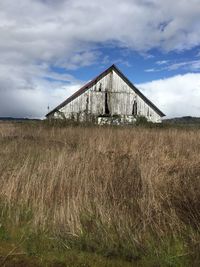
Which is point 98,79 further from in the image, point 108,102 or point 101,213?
point 101,213

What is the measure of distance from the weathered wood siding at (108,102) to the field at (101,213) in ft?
88.1

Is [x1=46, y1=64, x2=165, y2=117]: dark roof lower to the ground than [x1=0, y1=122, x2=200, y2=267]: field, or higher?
higher

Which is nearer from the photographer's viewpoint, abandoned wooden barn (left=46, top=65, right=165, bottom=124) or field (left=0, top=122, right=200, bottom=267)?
field (left=0, top=122, right=200, bottom=267)

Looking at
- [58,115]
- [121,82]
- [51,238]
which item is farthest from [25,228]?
[121,82]

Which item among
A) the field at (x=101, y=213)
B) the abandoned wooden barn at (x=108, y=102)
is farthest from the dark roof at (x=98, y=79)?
the field at (x=101, y=213)

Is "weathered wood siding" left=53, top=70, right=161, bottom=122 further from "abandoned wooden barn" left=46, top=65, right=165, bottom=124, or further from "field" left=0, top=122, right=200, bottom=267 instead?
"field" left=0, top=122, right=200, bottom=267

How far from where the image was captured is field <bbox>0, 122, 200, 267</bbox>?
4.85m

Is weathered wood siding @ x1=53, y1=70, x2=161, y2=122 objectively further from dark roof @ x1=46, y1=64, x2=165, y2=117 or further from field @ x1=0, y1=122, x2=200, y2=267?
field @ x1=0, y1=122, x2=200, y2=267

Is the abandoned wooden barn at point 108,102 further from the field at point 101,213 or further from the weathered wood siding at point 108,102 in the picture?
the field at point 101,213

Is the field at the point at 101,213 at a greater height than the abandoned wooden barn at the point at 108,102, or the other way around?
the abandoned wooden barn at the point at 108,102

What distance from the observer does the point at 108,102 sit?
35469mm

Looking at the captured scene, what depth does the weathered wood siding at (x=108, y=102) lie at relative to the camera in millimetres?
34562

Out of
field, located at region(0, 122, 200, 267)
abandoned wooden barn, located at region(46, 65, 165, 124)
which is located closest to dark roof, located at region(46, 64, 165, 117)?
abandoned wooden barn, located at region(46, 65, 165, 124)

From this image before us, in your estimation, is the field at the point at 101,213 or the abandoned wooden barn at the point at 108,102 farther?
the abandoned wooden barn at the point at 108,102
